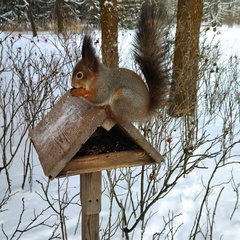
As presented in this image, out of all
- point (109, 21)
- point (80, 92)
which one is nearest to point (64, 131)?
point (80, 92)

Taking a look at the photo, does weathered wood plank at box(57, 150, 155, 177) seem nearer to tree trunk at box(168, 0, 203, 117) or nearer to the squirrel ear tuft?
the squirrel ear tuft

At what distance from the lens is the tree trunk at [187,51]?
368 cm

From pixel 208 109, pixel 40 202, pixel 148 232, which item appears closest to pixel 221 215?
pixel 148 232

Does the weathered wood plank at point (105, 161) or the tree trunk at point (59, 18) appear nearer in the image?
the weathered wood plank at point (105, 161)

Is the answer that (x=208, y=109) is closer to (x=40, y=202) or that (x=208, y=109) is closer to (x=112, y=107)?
(x=40, y=202)

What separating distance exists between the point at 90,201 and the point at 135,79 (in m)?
0.60

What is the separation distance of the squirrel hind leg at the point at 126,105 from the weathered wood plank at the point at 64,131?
6 cm

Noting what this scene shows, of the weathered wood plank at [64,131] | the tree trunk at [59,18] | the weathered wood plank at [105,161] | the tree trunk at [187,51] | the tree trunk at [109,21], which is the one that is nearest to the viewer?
the weathered wood plank at [64,131]

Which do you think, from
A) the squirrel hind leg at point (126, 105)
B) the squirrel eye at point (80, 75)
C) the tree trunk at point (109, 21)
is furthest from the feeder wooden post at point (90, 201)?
the tree trunk at point (109, 21)

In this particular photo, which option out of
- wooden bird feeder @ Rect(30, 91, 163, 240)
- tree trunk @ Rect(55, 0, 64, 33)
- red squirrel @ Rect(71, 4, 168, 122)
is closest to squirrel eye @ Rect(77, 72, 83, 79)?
red squirrel @ Rect(71, 4, 168, 122)

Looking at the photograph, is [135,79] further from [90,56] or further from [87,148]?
[87,148]

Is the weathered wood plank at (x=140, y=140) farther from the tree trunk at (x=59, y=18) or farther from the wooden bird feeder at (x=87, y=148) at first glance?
the tree trunk at (x=59, y=18)

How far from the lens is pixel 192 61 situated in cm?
370

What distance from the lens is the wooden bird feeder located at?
1.42m
